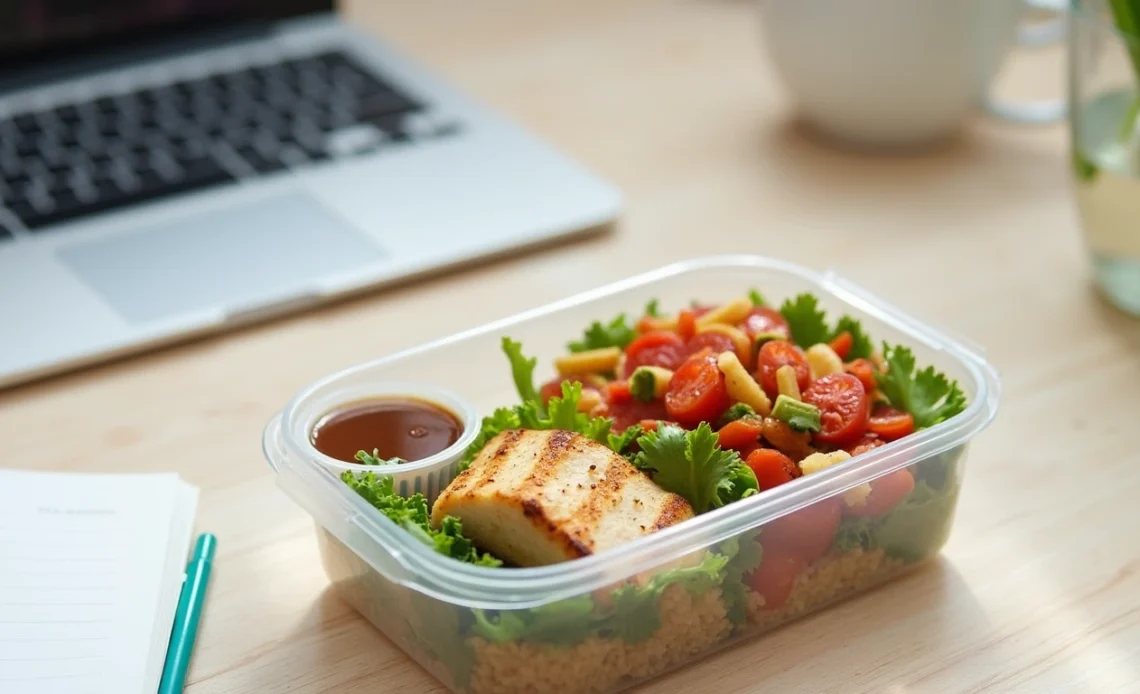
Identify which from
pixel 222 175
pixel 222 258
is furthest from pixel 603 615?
pixel 222 175

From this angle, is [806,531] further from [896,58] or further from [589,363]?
[896,58]

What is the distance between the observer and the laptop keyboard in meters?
1.34

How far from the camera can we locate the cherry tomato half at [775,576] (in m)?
0.84

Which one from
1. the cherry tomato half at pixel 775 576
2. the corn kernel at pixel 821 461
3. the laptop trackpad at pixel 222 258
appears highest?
the corn kernel at pixel 821 461

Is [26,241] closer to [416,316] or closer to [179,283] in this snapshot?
[179,283]

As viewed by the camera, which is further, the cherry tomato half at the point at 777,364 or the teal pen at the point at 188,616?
the cherry tomato half at the point at 777,364

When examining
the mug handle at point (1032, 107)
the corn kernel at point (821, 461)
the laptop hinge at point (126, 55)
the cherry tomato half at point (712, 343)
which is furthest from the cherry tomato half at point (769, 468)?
the laptop hinge at point (126, 55)

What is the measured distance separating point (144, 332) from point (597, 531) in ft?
1.76

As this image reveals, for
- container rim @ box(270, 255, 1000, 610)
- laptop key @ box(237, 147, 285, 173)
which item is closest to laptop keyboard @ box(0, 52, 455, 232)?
laptop key @ box(237, 147, 285, 173)

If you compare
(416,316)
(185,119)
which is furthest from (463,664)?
(185,119)

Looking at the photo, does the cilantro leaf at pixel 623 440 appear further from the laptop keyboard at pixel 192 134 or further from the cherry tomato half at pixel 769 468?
the laptop keyboard at pixel 192 134

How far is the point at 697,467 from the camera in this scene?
848 mm

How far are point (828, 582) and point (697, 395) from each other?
0.47 feet

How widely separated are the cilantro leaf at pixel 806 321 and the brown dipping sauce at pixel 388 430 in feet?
0.90
